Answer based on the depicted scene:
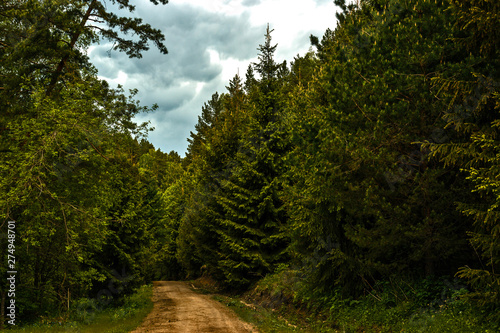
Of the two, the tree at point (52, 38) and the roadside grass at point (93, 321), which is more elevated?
the tree at point (52, 38)

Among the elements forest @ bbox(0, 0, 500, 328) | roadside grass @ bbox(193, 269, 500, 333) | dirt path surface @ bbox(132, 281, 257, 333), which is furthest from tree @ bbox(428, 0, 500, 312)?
dirt path surface @ bbox(132, 281, 257, 333)

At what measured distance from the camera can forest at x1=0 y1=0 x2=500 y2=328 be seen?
8.28m

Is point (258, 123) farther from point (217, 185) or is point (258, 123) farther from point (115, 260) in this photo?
point (115, 260)

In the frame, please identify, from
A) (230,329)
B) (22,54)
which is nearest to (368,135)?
(230,329)

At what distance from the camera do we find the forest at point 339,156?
326 inches

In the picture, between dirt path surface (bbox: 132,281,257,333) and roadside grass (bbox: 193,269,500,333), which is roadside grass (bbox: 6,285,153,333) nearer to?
dirt path surface (bbox: 132,281,257,333)

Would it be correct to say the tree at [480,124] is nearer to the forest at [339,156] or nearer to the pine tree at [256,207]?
the forest at [339,156]

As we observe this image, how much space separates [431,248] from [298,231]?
587 cm

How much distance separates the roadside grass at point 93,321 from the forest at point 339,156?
104 centimetres

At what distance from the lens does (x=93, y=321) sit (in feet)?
50.1

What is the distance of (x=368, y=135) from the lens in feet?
32.8

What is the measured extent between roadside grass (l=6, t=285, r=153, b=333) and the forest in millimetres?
1043

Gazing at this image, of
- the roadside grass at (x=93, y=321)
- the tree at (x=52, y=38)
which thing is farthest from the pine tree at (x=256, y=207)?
the tree at (x=52, y=38)

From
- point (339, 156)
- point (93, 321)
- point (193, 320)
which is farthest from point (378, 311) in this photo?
point (93, 321)
